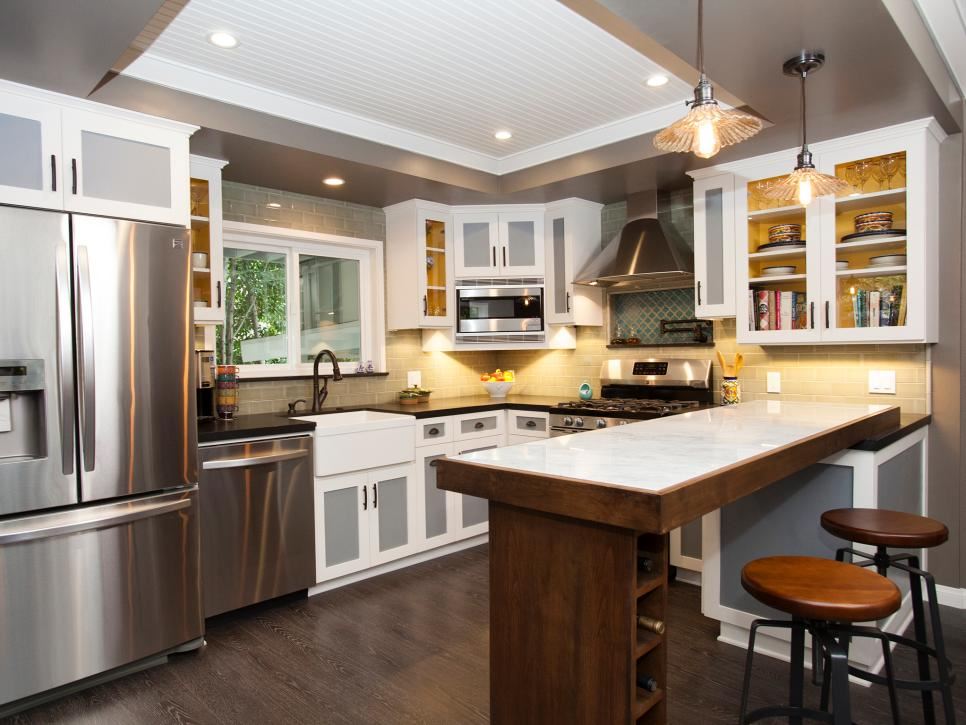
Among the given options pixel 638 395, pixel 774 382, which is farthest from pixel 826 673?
pixel 638 395

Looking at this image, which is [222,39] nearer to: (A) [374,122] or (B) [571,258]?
(A) [374,122]

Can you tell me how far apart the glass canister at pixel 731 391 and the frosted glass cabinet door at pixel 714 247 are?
0.41 meters

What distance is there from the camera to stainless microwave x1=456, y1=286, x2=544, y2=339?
466cm

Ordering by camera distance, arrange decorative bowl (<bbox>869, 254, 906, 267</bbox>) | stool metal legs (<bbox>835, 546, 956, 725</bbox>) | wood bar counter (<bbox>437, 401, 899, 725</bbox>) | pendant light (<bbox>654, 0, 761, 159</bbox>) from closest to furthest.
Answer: wood bar counter (<bbox>437, 401, 899, 725</bbox>) → pendant light (<bbox>654, 0, 761, 159</bbox>) → stool metal legs (<bbox>835, 546, 956, 725</bbox>) → decorative bowl (<bbox>869, 254, 906, 267</bbox>)

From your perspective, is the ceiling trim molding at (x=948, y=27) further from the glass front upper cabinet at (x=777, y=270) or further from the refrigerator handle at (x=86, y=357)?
the refrigerator handle at (x=86, y=357)

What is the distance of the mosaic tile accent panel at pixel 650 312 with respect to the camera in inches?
169

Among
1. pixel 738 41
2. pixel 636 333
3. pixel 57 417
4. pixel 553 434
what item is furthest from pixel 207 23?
pixel 636 333

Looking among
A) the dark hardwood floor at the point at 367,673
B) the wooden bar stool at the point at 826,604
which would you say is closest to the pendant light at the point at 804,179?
the wooden bar stool at the point at 826,604

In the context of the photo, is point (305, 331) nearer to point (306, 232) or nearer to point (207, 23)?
point (306, 232)

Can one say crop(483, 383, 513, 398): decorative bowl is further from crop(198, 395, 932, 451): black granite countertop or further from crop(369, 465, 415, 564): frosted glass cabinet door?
crop(369, 465, 415, 564): frosted glass cabinet door

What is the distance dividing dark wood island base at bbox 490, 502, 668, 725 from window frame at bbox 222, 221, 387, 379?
2687 mm

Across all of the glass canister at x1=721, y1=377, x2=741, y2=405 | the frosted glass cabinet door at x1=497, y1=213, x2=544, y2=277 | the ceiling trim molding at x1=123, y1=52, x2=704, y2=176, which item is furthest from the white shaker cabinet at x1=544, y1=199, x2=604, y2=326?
the glass canister at x1=721, y1=377, x2=741, y2=405

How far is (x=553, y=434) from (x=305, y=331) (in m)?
1.76

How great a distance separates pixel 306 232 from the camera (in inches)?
164
